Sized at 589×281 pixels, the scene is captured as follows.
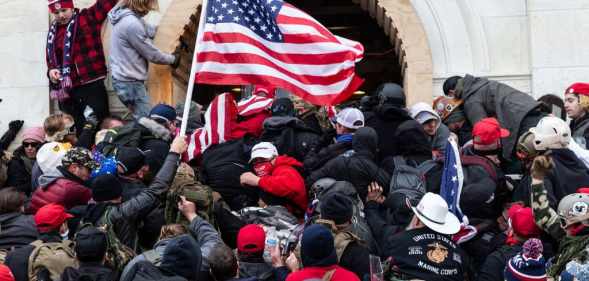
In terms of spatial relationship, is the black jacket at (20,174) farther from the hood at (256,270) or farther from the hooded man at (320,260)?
the hooded man at (320,260)

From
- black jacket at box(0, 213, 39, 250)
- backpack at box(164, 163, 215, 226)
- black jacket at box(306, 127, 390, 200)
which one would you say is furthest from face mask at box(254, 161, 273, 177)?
black jacket at box(0, 213, 39, 250)

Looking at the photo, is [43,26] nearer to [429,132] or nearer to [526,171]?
[429,132]

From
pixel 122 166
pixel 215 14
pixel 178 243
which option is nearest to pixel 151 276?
pixel 178 243

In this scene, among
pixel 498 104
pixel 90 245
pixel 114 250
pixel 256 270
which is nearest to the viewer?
pixel 90 245

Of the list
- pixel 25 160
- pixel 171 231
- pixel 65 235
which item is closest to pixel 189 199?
pixel 171 231

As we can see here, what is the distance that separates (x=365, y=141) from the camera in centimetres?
1448

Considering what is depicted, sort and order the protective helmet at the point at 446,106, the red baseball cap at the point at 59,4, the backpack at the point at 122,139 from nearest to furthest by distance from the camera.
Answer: the backpack at the point at 122,139 → the protective helmet at the point at 446,106 → the red baseball cap at the point at 59,4

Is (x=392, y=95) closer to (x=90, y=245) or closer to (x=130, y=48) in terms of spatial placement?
(x=130, y=48)

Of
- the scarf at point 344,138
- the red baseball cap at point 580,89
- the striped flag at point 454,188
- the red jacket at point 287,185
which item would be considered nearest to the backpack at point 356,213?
the red jacket at point 287,185

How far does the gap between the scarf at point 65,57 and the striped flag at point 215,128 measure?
227cm

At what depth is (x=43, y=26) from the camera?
1848 cm

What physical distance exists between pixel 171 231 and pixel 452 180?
2.54 m

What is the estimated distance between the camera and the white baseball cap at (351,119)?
594 inches

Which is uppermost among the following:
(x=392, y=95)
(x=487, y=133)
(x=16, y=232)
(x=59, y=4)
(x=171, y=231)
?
(x=59, y=4)
